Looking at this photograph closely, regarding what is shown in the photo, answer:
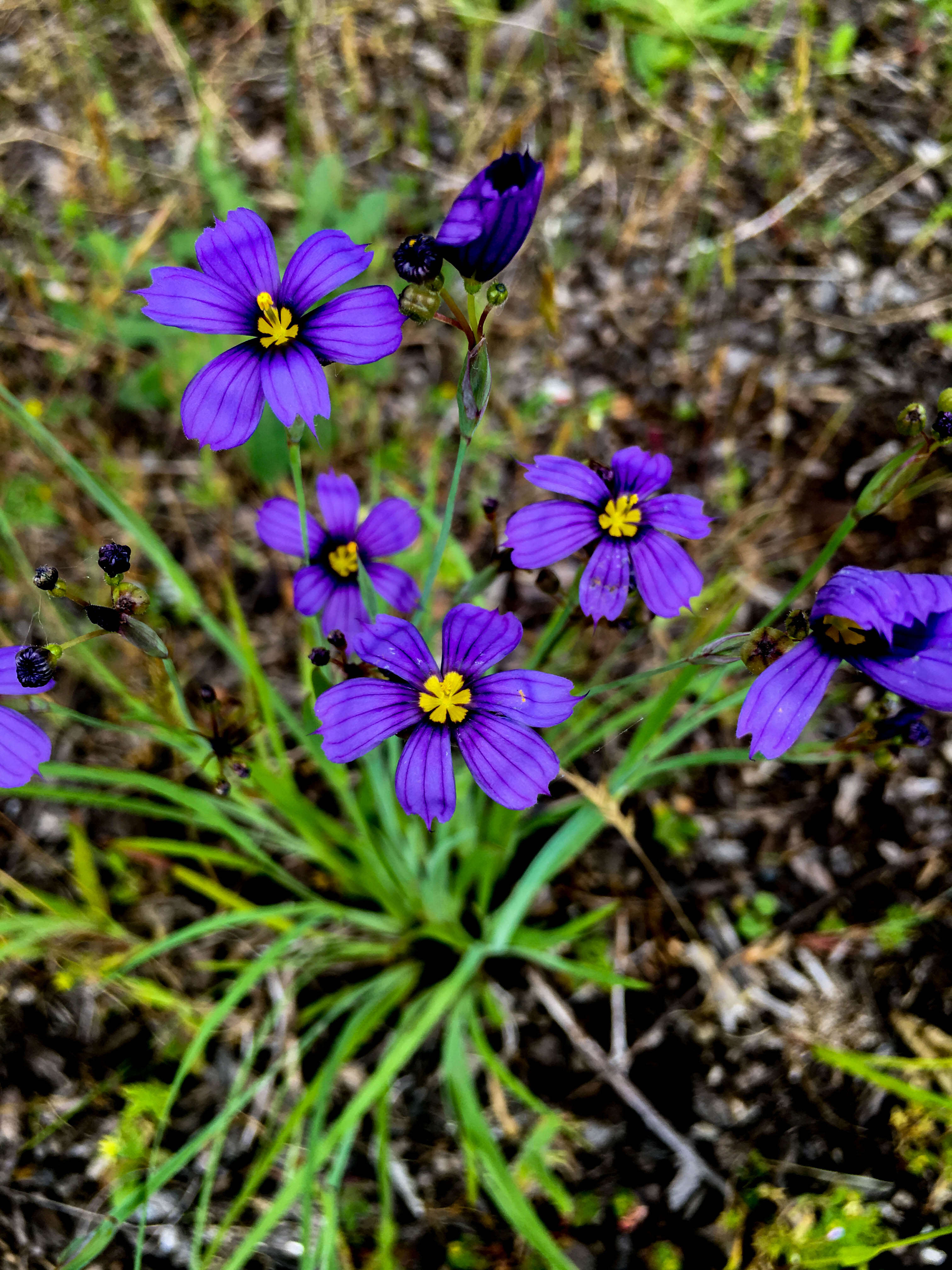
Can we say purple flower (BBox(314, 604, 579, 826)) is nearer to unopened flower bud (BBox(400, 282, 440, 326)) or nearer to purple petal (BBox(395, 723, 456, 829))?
purple petal (BBox(395, 723, 456, 829))

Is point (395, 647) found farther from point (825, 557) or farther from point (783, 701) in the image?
point (825, 557)

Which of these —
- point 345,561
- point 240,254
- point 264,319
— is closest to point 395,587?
point 345,561

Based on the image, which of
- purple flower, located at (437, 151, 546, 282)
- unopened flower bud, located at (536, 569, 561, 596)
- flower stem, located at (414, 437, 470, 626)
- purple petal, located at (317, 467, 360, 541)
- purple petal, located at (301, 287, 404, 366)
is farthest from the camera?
purple petal, located at (317, 467, 360, 541)

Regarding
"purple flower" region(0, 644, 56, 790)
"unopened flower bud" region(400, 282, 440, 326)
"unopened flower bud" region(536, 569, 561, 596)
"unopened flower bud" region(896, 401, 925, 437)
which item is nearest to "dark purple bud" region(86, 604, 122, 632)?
"purple flower" region(0, 644, 56, 790)

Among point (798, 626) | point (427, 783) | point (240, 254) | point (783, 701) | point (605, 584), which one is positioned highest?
point (240, 254)

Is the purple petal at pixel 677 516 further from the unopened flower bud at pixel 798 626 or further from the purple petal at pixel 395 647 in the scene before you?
the purple petal at pixel 395 647

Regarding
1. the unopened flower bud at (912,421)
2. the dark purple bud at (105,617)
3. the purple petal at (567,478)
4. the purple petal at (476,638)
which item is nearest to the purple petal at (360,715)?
the purple petal at (476,638)

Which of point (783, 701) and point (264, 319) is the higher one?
point (264, 319)
